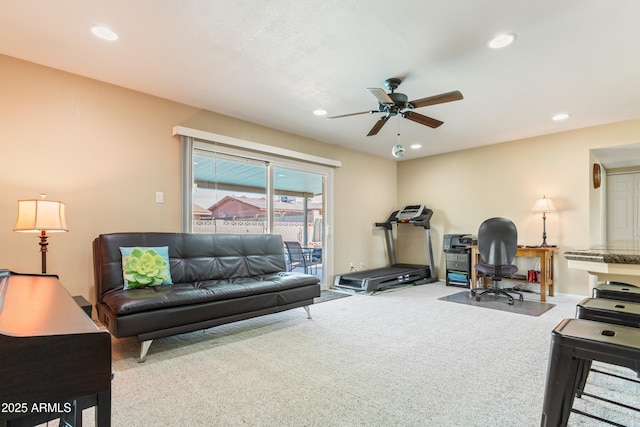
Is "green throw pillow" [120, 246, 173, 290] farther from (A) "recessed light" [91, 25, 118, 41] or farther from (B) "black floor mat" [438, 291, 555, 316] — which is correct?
(B) "black floor mat" [438, 291, 555, 316]

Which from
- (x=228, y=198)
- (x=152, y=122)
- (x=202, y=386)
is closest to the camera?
(x=202, y=386)

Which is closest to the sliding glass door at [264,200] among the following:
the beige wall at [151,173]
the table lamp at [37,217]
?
the beige wall at [151,173]

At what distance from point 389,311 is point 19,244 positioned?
3.76 m

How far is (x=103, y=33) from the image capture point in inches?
98.0

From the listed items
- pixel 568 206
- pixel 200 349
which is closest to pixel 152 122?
pixel 200 349

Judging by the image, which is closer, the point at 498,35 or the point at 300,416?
the point at 300,416

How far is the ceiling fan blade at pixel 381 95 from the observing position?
9.07ft

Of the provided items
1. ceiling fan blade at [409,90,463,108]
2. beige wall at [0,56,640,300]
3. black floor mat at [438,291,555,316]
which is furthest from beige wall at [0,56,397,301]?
black floor mat at [438,291,555,316]

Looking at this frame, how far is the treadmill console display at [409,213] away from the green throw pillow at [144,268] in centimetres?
437

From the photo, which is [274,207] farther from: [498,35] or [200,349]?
[498,35]

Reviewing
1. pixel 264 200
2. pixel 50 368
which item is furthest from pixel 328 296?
pixel 50 368

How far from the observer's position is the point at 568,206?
496 centimetres

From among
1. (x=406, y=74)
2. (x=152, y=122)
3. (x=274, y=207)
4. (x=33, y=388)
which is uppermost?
(x=406, y=74)

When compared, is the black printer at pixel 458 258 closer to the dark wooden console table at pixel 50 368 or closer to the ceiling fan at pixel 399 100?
the ceiling fan at pixel 399 100
